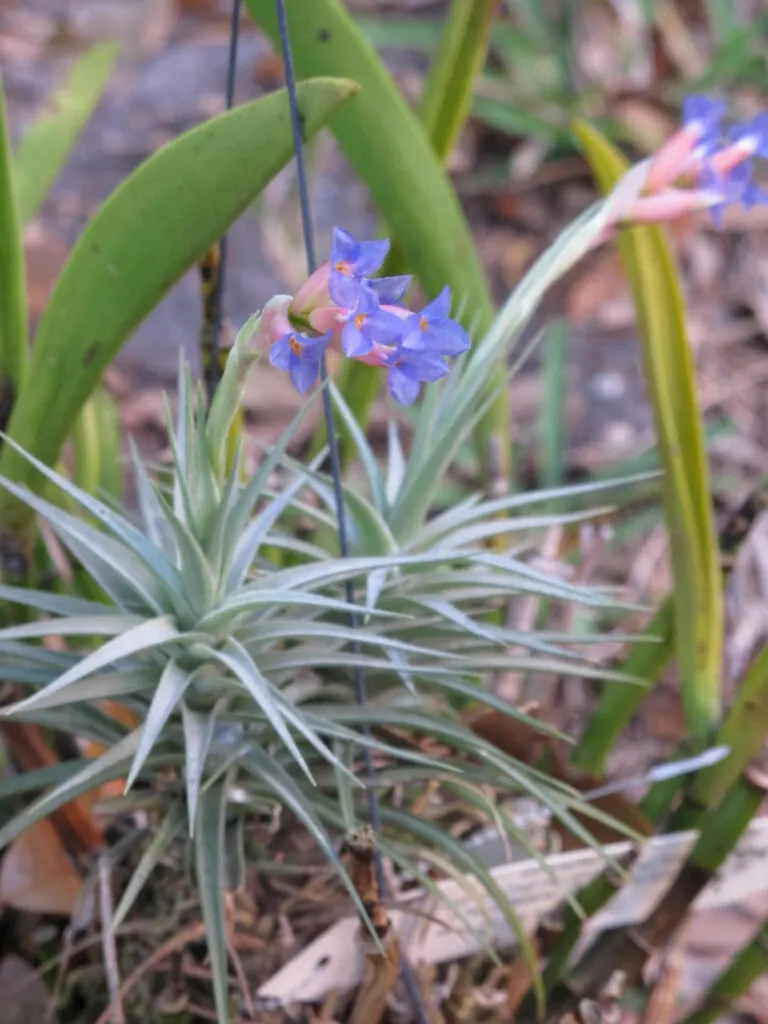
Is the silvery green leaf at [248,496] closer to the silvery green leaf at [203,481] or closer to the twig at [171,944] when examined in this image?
the silvery green leaf at [203,481]

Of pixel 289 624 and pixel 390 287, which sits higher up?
pixel 390 287

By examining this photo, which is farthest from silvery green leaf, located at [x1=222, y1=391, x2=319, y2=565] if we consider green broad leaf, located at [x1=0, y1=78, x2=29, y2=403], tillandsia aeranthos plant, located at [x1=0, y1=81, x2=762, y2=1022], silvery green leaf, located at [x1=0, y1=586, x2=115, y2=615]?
green broad leaf, located at [x1=0, y1=78, x2=29, y2=403]

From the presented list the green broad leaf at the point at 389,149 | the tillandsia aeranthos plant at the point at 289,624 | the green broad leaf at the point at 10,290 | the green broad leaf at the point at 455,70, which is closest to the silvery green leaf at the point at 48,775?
the tillandsia aeranthos plant at the point at 289,624

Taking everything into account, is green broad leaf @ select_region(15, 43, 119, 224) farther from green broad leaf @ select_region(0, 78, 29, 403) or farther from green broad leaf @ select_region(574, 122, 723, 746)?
green broad leaf @ select_region(574, 122, 723, 746)

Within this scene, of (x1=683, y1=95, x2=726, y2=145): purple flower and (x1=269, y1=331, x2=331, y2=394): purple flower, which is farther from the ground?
(x1=683, y1=95, x2=726, y2=145): purple flower

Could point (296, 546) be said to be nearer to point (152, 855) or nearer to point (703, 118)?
point (152, 855)

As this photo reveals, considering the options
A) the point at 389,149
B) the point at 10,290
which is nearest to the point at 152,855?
the point at 10,290

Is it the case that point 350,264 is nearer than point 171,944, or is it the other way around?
point 350,264
